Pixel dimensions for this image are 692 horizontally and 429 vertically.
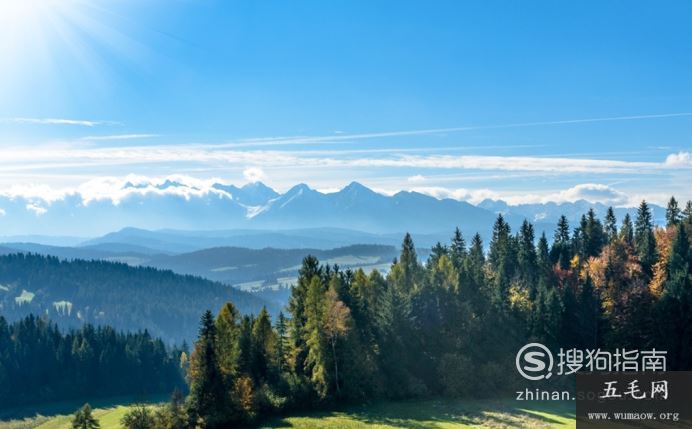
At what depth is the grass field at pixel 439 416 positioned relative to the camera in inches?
2175

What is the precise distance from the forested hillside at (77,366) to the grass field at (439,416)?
11480cm

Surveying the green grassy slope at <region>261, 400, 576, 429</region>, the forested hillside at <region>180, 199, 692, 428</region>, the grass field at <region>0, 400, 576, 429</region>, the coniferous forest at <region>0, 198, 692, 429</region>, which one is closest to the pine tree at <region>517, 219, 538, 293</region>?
the coniferous forest at <region>0, 198, 692, 429</region>

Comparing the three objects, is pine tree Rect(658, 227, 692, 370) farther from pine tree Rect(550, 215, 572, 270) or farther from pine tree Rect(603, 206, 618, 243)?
pine tree Rect(603, 206, 618, 243)

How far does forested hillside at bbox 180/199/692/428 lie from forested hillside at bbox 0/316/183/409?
10537cm

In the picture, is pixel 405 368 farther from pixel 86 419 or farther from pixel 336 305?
pixel 86 419

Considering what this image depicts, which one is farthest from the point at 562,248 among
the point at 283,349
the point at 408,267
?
the point at 283,349

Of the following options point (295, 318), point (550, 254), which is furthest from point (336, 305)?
point (550, 254)

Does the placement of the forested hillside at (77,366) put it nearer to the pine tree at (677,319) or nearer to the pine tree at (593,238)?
the pine tree at (593,238)

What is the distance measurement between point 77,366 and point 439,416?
460 feet

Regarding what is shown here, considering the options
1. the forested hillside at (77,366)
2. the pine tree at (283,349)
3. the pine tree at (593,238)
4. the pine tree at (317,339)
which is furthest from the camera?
the forested hillside at (77,366)

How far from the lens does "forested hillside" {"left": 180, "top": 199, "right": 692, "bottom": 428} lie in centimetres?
6744

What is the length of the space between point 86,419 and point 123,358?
118527 millimetres

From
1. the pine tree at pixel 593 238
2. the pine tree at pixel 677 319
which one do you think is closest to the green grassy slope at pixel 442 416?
the pine tree at pixel 677 319

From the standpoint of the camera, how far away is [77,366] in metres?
165
